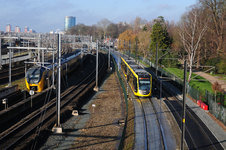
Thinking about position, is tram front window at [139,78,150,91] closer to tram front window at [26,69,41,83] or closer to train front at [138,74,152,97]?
train front at [138,74,152,97]

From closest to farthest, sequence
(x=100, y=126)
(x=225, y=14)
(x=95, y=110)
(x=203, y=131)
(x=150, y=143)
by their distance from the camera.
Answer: (x=150, y=143) < (x=203, y=131) < (x=100, y=126) < (x=95, y=110) < (x=225, y=14)

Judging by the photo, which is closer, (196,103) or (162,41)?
(196,103)

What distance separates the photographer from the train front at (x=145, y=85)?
2340 cm

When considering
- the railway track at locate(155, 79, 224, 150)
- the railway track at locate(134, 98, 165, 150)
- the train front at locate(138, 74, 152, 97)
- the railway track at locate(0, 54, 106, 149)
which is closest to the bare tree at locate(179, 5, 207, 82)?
the train front at locate(138, 74, 152, 97)

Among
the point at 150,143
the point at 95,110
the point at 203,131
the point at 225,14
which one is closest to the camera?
the point at 150,143

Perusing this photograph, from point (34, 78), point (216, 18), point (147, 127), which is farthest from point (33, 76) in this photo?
point (216, 18)

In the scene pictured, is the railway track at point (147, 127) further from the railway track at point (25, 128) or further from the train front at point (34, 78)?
the train front at point (34, 78)

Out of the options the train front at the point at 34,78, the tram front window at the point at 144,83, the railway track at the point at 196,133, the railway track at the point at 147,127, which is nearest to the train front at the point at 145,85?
the tram front window at the point at 144,83

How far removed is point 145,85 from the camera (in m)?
23.5

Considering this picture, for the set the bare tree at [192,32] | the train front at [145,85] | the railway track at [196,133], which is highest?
the bare tree at [192,32]

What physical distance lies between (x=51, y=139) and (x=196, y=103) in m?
15.8

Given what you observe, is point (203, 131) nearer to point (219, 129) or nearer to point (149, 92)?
point (219, 129)

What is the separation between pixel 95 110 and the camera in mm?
22562

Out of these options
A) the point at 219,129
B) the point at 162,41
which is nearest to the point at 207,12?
the point at 162,41
